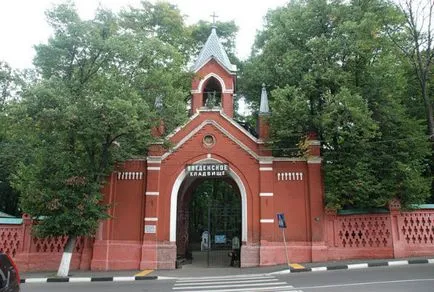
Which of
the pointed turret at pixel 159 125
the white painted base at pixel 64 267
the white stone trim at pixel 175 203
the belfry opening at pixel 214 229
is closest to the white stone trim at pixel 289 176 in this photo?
the white stone trim at pixel 175 203

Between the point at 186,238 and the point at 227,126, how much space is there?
23.7 ft

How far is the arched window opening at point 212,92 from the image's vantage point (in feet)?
68.0

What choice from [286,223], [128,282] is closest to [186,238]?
[286,223]

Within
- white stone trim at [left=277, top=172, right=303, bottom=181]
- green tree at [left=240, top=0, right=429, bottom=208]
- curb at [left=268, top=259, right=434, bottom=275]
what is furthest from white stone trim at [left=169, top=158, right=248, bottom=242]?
curb at [left=268, top=259, right=434, bottom=275]

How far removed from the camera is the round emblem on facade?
60.2ft

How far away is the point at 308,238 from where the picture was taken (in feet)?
56.2

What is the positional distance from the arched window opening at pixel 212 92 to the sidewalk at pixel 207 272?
8.68m

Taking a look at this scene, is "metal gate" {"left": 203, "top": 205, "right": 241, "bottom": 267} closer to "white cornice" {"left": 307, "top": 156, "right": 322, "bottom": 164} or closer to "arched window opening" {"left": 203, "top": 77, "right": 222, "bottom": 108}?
"white cornice" {"left": 307, "top": 156, "right": 322, "bottom": 164}

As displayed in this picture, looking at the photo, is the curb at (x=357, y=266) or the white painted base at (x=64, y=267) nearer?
the curb at (x=357, y=266)

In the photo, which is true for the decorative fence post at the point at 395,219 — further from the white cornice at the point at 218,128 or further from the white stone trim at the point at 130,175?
the white stone trim at the point at 130,175

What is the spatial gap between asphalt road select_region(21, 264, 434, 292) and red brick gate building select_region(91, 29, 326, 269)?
348cm

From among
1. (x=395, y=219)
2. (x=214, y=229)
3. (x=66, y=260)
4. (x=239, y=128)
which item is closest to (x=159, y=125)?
(x=239, y=128)

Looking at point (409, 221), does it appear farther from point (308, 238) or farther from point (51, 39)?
point (51, 39)

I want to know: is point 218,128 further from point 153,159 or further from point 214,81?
point 214,81
